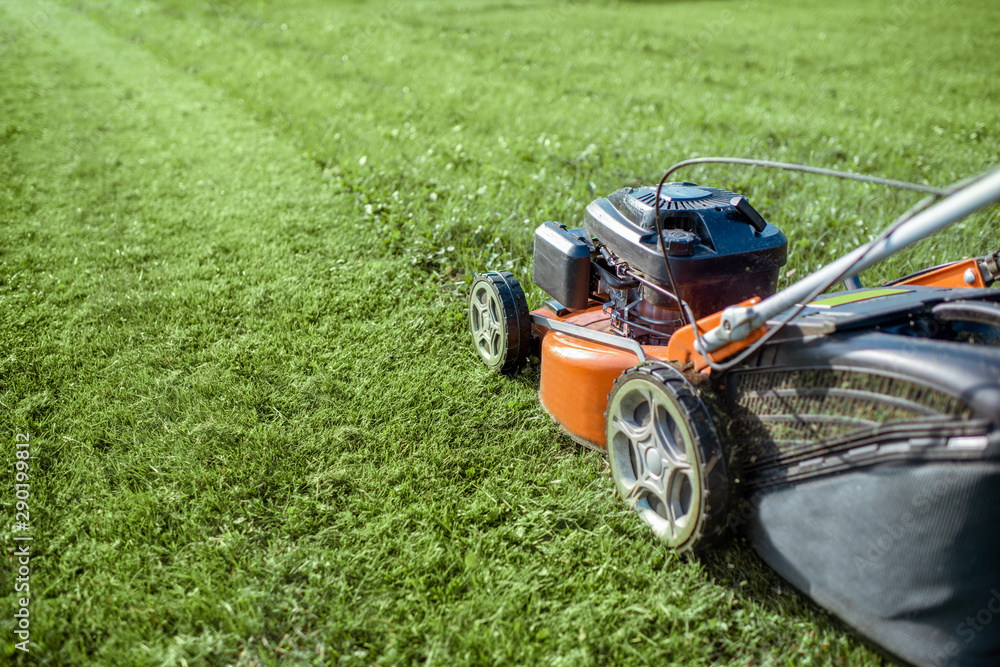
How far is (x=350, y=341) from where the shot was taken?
3396 millimetres

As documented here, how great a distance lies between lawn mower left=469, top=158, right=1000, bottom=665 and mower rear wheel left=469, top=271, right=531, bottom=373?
26cm

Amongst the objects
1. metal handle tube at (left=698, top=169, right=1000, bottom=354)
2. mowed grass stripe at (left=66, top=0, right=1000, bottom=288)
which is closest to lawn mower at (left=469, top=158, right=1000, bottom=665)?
metal handle tube at (left=698, top=169, right=1000, bottom=354)

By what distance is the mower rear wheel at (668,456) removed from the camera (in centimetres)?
184

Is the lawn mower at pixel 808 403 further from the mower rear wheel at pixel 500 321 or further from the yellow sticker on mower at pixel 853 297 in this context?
the mower rear wheel at pixel 500 321

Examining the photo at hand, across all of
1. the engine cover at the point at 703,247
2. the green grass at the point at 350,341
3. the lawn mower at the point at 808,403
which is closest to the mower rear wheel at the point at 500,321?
the green grass at the point at 350,341

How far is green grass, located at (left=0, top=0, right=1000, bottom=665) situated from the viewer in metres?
1.99

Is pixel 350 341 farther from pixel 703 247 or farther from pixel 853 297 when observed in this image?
pixel 853 297

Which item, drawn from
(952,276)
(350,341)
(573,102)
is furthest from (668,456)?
(573,102)

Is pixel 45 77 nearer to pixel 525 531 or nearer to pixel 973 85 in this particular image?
pixel 525 531

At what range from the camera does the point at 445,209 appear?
4496mm

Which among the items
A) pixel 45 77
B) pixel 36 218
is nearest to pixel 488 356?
pixel 36 218

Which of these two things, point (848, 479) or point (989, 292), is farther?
point (989, 292)

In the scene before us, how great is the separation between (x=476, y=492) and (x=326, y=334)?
1.39 metres

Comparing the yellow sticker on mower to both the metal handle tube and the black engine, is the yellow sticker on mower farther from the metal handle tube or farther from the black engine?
the black engine
